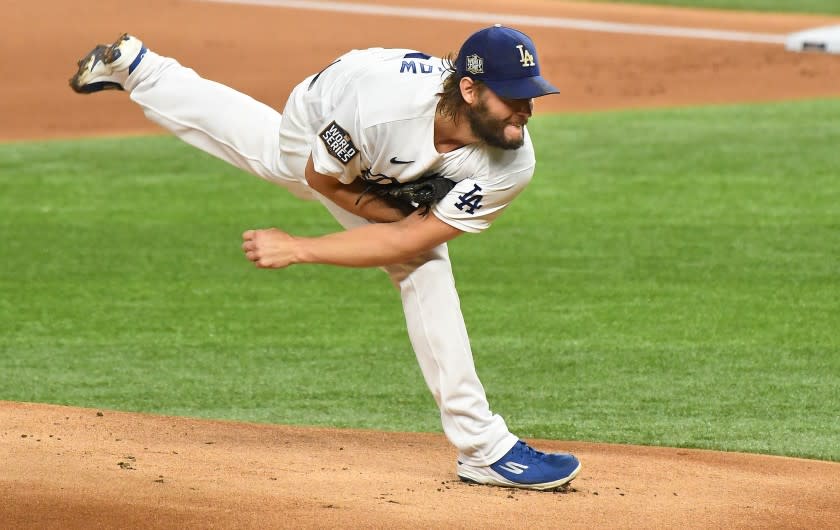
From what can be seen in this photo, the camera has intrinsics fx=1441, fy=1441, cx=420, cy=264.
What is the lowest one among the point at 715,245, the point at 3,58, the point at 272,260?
the point at 3,58

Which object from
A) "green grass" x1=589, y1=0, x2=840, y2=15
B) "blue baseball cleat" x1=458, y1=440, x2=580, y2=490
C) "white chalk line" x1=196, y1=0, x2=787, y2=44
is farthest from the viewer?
"green grass" x1=589, y1=0, x2=840, y2=15

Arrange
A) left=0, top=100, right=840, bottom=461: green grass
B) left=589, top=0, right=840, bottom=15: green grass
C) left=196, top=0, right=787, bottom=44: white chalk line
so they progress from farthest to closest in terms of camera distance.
Answer: left=589, top=0, right=840, bottom=15: green grass < left=196, top=0, right=787, bottom=44: white chalk line < left=0, top=100, right=840, bottom=461: green grass

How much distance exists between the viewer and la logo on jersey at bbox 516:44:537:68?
15.5 feet

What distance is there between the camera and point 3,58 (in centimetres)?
1859

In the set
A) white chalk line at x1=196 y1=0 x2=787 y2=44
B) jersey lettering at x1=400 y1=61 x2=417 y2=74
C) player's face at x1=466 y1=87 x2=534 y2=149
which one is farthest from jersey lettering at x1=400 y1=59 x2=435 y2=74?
white chalk line at x1=196 y1=0 x2=787 y2=44

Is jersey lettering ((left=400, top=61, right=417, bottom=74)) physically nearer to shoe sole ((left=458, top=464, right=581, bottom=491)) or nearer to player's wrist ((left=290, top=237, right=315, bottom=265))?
player's wrist ((left=290, top=237, right=315, bottom=265))

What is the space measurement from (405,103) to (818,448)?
254 cm

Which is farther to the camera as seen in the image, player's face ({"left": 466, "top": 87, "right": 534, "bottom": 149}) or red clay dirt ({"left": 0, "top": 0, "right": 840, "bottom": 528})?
player's face ({"left": 466, "top": 87, "right": 534, "bottom": 149})

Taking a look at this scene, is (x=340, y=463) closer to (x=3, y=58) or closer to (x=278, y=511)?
(x=278, y=511)

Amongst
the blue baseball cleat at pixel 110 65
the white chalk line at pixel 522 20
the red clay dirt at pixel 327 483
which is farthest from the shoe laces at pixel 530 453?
the white chalk line at pixel 522 20

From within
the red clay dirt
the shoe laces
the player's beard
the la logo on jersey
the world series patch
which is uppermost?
the la logo on jersey

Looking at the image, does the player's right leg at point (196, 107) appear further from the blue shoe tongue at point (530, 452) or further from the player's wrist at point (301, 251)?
the blue shoe tongue at point (530, 452)

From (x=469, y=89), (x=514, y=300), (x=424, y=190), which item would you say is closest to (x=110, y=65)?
(x=424, y=190)

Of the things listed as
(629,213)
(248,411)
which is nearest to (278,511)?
(248,411)
